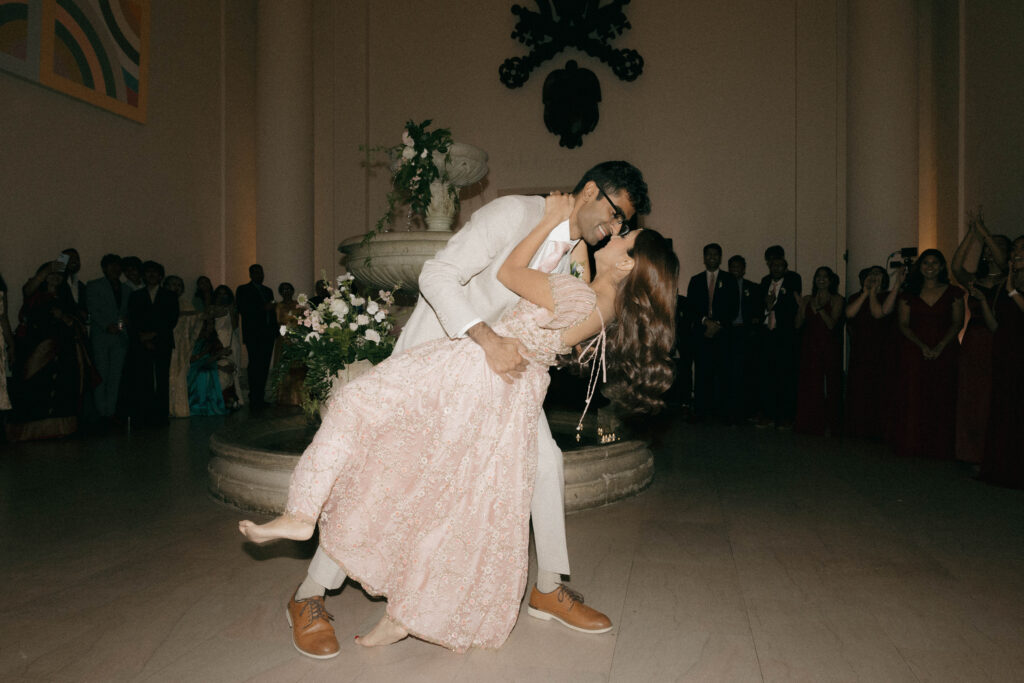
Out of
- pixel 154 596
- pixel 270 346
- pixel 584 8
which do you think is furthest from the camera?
pixel 584 8

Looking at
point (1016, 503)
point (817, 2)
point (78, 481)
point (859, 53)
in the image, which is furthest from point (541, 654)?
point (817, 2)

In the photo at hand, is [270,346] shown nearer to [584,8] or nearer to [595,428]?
[595,428]

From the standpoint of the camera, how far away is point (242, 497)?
11.5 ft

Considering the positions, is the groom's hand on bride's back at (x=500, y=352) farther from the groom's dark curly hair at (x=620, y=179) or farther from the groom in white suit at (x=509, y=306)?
the groom's dark curly hair at (x=620, y=179)

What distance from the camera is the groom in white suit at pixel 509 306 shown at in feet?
6.57

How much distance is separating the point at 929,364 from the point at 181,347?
746 cm

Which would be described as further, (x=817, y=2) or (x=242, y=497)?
(x=817, y=2)

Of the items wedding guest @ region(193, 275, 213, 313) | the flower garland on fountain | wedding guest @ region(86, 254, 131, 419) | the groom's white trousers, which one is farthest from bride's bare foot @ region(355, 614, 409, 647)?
wedding guest @ region(193, 275, 213, 313)

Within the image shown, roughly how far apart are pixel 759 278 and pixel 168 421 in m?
7.21

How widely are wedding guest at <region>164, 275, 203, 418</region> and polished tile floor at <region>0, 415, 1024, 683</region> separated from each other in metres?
3.10

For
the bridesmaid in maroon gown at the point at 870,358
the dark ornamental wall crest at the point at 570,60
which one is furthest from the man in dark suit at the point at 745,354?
the dark ornamental wall crest at the point at 570,60

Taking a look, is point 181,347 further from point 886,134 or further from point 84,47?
→ point 886,134

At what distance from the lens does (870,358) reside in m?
6.05

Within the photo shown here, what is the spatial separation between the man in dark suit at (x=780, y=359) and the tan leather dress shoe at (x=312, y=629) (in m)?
5.68
